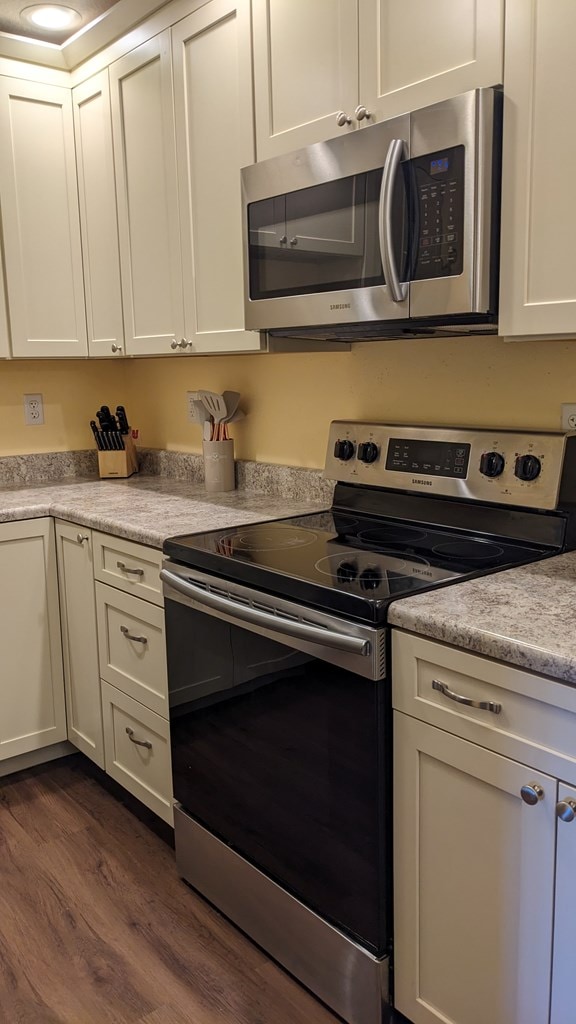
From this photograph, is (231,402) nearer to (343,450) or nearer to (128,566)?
(343,450)

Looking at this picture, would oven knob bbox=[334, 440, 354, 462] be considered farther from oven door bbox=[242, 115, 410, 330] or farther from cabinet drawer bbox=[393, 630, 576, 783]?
cabinet drawer bbox=[393, 630, 576, 783]

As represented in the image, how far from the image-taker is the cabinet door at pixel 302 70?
1.72m

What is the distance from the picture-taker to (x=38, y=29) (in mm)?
2605

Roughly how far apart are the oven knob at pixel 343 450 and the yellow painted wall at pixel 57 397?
4.80ft

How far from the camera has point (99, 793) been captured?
2490 millimetres

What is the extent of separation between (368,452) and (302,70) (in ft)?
2.96

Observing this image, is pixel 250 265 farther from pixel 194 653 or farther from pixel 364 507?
pixel 194 653

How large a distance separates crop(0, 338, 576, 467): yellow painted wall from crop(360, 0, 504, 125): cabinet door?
1.83 ft

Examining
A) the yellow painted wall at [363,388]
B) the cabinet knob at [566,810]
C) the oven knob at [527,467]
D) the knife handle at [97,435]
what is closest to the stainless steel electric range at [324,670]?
the oven knob at [527,467]

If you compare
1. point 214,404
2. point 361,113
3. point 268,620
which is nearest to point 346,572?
point 268,620

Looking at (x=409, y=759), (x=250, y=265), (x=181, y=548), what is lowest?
(x=409, y=759)

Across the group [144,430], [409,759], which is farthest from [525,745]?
[144,430]

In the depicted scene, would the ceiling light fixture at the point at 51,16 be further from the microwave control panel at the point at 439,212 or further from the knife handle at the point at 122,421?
the microwave control panel at the point at 439,212

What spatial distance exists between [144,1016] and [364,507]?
1.23 m
